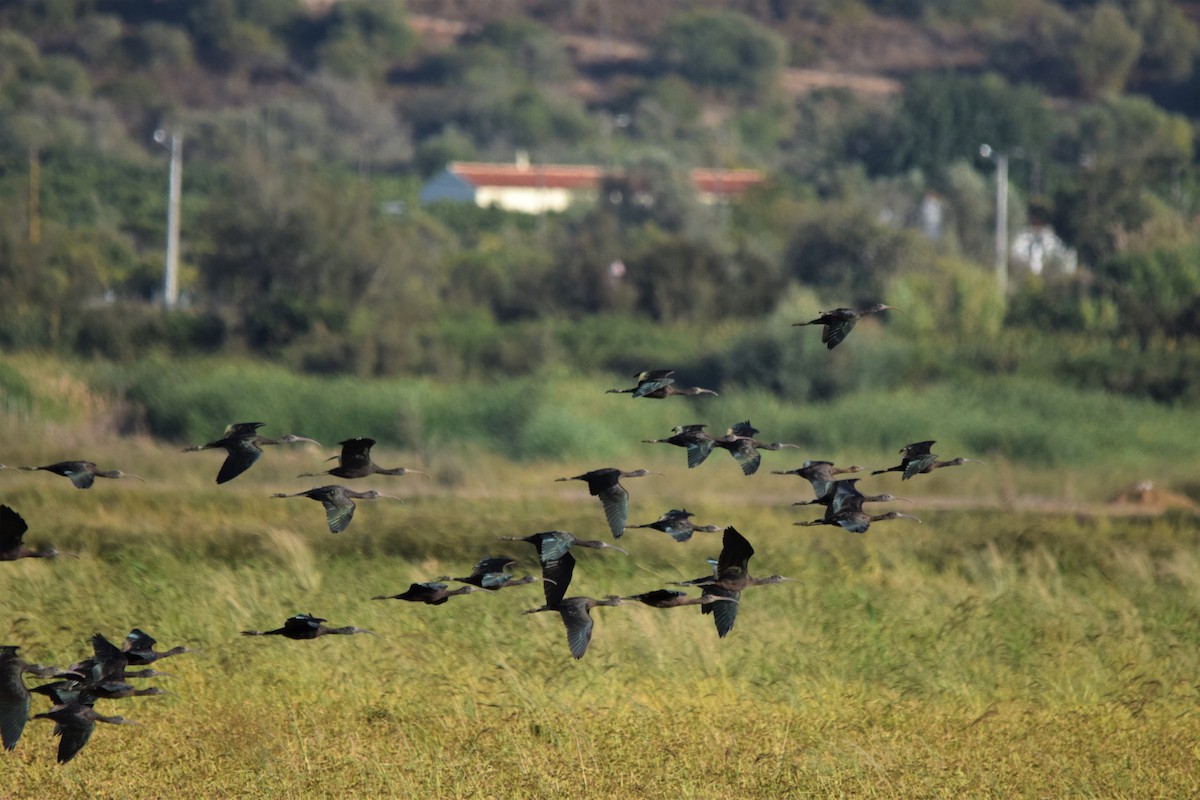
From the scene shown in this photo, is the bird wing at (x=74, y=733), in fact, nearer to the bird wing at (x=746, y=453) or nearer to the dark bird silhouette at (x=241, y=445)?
the dark bird silhouette at (x=241, y=445)

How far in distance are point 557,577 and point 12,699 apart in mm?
2552

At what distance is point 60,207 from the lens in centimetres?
5738

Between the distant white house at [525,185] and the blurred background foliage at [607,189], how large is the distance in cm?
204

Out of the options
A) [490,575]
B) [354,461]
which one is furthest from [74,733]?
[490,575]

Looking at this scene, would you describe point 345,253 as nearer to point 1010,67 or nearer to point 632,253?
point 632,253

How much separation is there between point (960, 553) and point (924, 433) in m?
13.3

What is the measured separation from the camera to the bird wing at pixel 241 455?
25.8 feet

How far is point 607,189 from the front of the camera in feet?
221

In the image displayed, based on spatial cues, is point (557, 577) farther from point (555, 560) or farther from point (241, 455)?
point (241, 455)

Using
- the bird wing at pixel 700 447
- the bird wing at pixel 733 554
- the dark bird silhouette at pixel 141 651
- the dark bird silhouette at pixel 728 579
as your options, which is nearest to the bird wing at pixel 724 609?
the dark bird silhouette at pixel 728 579

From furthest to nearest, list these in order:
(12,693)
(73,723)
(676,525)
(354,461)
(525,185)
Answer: (525,185) < (73,723) < (12,693) < (676,525) < (354,461)

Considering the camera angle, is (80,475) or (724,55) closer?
(80,475)

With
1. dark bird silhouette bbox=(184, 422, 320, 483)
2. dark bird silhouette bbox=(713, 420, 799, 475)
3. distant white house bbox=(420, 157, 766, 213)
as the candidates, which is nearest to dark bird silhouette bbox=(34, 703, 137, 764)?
dark bird silhouette bbox=(184, 422, 320, 483)

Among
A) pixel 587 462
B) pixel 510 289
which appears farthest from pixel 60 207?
pixel 587 462
